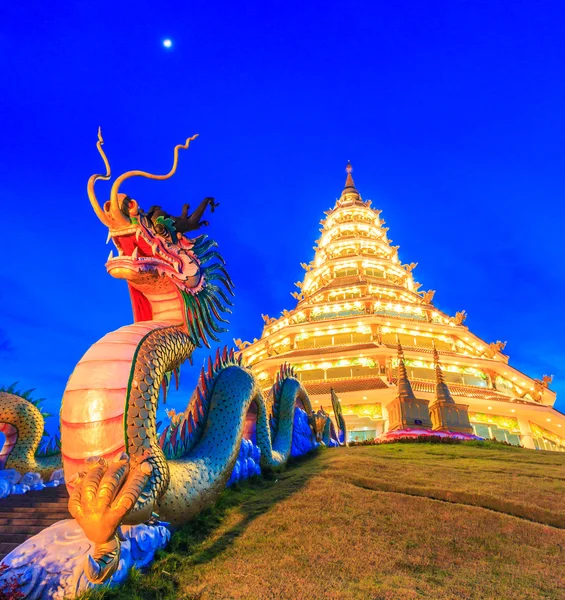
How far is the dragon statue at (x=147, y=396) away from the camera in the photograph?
4027 millimetres

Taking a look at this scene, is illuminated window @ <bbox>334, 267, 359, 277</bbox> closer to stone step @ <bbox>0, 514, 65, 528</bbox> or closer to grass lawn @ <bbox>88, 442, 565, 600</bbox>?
grass lawn @ <bbox>88, 442, 565, 600</bbox>

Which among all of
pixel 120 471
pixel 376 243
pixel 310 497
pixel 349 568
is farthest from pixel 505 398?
pixel 120 471

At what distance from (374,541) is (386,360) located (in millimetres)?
21699

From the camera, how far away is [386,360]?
26.4 metres

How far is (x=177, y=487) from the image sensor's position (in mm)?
5242

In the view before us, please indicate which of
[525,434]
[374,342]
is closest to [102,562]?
[374,342]

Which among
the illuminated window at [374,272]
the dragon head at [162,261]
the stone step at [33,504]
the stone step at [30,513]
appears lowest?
the stone step at [30,513]

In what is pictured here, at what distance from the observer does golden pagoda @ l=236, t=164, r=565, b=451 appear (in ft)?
81.3

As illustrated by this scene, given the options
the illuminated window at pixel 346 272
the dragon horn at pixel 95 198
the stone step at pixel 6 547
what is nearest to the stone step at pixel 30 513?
the stone step at pixel 6 547

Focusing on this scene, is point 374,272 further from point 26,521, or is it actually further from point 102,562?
point 102,562

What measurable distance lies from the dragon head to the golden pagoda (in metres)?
17.1

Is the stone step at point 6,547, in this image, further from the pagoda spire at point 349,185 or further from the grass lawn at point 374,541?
the pagoda spire at point 349,185

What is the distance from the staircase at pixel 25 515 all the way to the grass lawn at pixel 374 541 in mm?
2076

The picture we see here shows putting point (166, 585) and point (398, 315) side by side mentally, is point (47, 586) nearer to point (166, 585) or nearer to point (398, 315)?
point (166, 585)
